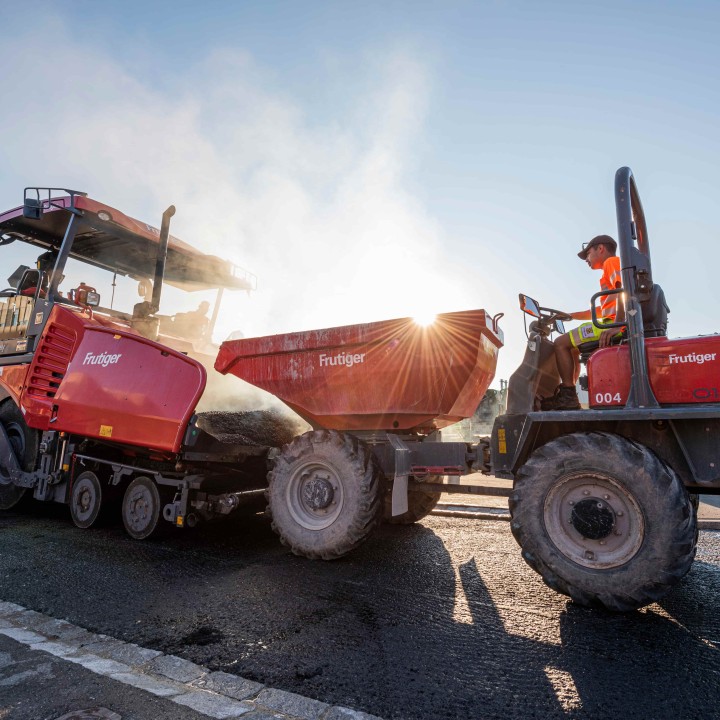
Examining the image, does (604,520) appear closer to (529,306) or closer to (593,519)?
(593,519)

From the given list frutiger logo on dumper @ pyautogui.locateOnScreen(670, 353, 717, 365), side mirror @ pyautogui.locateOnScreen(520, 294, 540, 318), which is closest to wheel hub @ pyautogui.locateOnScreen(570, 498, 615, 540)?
frutiger logo on dumper @ pyautogui.locateOnScreen(670, 353, 717, 365)

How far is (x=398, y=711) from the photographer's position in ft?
6.23

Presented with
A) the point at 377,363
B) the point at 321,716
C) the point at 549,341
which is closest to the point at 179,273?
the point at 377,363

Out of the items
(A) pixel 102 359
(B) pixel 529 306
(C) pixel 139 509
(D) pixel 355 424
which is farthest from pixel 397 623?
(A) pixel 102 359

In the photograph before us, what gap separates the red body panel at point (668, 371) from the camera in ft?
9.80

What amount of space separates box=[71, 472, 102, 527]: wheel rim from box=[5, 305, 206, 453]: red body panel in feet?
1.84

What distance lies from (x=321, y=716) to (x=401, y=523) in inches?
146

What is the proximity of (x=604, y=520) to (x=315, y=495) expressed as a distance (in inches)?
85.0

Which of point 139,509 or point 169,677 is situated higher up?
point 139,509

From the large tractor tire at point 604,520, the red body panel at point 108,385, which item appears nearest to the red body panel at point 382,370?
the red body panel at point 108,385

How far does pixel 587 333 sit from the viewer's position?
3912 mm

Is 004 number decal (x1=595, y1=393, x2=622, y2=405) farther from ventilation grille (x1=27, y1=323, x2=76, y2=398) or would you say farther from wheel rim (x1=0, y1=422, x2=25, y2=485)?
wheel rim (x1=0, y1=422, x2=25, y2=485)

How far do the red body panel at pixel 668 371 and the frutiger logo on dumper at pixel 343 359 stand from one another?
1802 mm

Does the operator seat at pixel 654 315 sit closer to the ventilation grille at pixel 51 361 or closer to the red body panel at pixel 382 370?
the red body panel at pixel 382 370
